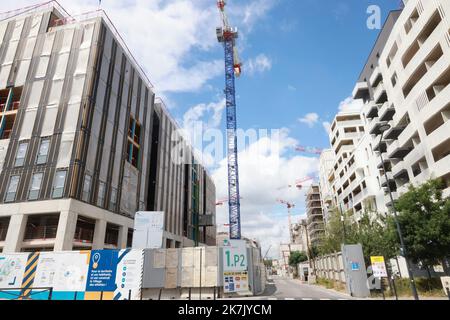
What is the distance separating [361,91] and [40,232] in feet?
174

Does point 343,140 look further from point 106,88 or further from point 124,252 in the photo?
point 124,252

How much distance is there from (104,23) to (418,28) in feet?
123

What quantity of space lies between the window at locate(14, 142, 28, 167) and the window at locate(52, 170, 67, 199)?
5284mm

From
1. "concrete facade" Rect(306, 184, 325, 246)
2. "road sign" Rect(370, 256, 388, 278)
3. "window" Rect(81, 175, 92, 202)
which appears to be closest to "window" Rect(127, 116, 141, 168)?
"window" Rect(81, 175, 92, 202)

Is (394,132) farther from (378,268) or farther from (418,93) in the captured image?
(378,268)

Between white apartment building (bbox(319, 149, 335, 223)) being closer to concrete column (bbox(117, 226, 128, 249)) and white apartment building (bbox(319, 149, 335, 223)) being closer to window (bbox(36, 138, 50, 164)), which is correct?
concrete column (bbox(117, 226, 128, 249))

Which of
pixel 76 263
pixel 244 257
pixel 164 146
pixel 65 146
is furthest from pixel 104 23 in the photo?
pixel 244 257

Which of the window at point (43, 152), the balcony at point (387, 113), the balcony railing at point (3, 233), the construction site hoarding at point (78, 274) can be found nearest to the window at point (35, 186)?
the window at point (43, 152)

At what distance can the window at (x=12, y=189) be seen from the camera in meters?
30.0

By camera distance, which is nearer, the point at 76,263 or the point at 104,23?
the point at 76,263

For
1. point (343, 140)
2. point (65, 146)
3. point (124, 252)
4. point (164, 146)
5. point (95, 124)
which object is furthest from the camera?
point (343, 140)

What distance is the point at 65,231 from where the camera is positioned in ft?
87.1
